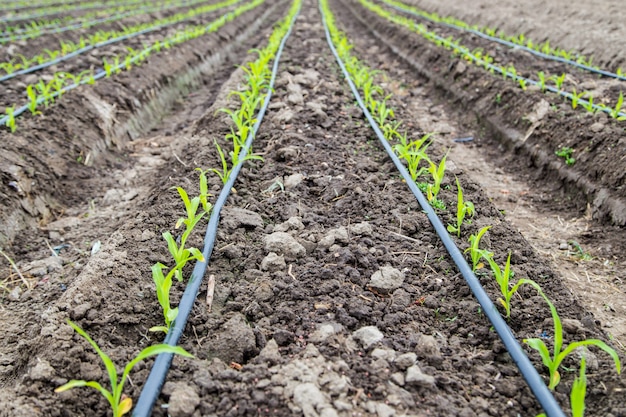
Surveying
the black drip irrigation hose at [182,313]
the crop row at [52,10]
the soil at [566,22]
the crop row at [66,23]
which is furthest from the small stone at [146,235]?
the crop row at [52,10]

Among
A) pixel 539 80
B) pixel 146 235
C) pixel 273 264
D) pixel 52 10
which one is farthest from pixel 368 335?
pixel 52 10

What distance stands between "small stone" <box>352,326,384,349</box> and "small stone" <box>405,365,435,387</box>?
0.20 metres

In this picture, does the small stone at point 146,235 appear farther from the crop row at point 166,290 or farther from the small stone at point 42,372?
the small stone at point 42,372

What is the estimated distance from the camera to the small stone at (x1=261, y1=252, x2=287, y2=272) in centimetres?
229

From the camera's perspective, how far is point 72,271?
9.27 ft

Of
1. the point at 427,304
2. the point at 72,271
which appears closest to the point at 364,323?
the point at 427,304

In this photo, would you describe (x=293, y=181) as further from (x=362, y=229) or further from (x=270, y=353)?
(x=270, y=353)

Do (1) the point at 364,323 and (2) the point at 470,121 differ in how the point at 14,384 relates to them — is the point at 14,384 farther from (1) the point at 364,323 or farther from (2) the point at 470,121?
(2) the point at 470,121

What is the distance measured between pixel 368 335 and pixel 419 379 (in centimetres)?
28

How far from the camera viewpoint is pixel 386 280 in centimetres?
219

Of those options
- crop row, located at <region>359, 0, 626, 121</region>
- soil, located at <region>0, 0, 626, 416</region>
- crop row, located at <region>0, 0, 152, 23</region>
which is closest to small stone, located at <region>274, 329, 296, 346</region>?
soil, located at <region>0, 0, 626, 416</region>

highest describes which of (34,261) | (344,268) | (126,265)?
(344,268)

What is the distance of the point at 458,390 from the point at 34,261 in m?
2.64

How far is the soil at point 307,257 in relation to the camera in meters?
1.67
